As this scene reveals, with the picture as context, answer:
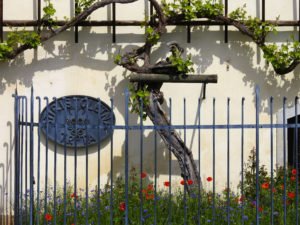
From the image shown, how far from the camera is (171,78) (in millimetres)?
7504

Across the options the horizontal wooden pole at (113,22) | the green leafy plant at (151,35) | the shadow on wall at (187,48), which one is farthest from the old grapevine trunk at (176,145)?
the horizontal wooden pole at (113,22)

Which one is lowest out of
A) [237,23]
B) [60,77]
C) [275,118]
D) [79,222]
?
[79,222]

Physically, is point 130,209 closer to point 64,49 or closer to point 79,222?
point 79,222

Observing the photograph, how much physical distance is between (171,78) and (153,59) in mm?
685

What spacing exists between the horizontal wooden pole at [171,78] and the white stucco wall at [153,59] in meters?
0.51

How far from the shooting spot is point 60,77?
26.5ft

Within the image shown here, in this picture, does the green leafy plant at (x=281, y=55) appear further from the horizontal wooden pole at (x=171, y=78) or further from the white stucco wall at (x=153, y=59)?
the horizontal wooden pole at (x=171, y=78)

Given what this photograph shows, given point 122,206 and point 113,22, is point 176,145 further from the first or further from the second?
point 113,22

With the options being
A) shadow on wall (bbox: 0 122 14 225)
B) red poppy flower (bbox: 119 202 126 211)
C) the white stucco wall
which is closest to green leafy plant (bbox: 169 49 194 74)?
the white stucco wall

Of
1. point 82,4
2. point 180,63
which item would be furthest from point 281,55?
point 82,4

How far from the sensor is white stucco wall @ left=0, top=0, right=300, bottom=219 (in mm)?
8039

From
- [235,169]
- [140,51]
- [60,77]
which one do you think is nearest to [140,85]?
[140,51]

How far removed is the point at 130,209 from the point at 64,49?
2.35 metres

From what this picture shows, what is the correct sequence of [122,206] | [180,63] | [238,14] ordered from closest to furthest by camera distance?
1. [122,206]
2. [180,63]
3. [238,14]
